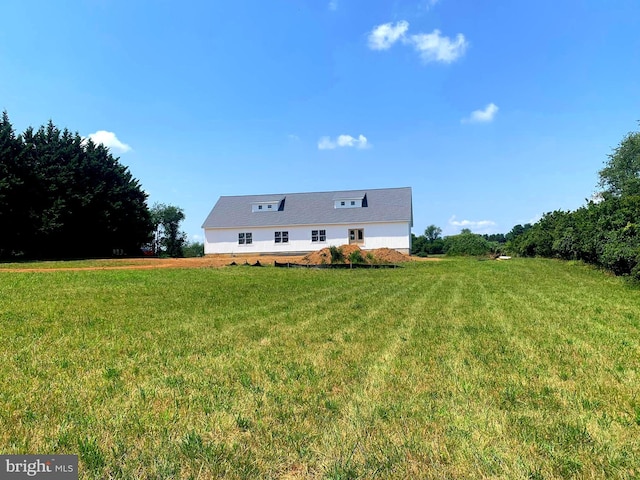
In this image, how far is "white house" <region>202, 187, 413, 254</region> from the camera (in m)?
35.4

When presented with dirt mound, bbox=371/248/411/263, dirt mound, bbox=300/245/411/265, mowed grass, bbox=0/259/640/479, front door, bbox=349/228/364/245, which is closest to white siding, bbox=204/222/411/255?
front door, bbox=349/228/364/245

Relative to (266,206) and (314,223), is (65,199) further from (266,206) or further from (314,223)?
(314,223)

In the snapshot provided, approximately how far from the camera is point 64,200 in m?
31.4

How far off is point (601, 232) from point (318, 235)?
2374 centimetres

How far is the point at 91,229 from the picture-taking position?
34.5 m

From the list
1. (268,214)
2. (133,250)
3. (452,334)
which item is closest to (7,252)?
(133,250)

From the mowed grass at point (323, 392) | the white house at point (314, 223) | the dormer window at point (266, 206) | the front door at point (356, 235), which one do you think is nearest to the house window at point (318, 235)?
the white house at point (314, 223)

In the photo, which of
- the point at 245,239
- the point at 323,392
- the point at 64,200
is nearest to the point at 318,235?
the point at 245,239

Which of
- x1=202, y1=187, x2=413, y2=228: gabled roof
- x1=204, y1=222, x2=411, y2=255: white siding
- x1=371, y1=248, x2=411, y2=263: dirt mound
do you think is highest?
x1=202, y1=187, x2=413, y2=228: gabled roof

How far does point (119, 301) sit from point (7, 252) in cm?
2993

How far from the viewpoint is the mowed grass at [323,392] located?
242 centimetres

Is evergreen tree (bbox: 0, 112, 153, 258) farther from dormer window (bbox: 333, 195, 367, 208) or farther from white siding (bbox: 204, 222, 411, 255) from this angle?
dormer window (bbox: 333, 195, 367, 208)

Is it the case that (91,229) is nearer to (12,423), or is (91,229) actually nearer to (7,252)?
(7,252)

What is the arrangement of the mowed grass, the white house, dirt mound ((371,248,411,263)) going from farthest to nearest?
the white house, dirt mound ((371,248,411,263)), the mowed grass
